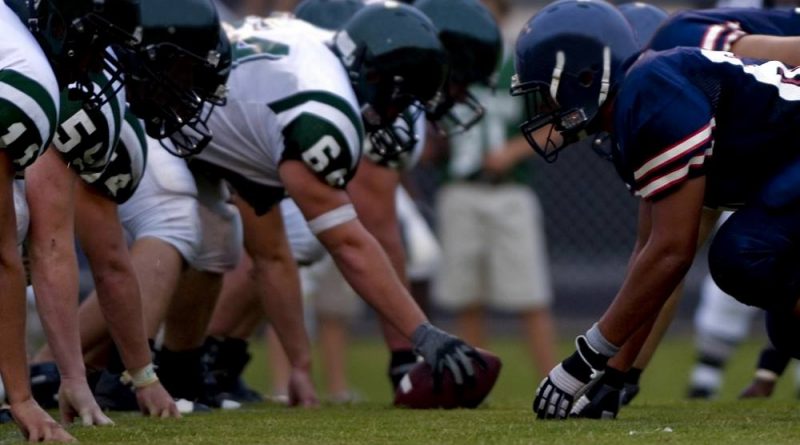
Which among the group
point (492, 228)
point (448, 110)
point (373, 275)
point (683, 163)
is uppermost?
point (683, 163)

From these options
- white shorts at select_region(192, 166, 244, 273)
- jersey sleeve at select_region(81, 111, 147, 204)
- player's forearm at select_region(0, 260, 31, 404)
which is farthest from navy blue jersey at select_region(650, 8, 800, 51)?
player's forearm at select_region(0, 260, 31, 404)

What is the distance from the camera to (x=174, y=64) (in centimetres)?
478

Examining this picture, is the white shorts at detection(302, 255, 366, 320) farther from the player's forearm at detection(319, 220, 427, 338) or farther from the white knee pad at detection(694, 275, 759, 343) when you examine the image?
the player's forearm at detection(319, 220, 427, 338)

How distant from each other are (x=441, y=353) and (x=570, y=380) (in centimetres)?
70

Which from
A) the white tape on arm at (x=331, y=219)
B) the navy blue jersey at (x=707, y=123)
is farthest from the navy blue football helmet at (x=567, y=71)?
the white tape on arm at (x=331, y=219)

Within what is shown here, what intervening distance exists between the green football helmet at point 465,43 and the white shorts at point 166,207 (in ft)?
3.68

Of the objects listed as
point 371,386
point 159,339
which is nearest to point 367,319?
point 371,386

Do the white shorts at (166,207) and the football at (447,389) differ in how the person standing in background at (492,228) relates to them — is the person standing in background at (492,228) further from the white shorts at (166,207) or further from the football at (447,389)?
the football at (447,389)

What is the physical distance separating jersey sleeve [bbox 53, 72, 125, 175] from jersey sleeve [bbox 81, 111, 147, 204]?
260mm

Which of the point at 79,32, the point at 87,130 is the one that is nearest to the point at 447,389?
the point at 87,130

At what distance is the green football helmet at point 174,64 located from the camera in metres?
4.68

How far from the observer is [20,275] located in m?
4.14

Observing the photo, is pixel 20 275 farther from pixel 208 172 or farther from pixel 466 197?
pixel 466 197

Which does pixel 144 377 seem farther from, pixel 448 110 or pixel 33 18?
pixel 448 110
